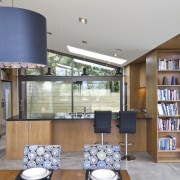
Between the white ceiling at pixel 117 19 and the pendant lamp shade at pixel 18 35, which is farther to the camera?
the white ceiling at pixel 117 19

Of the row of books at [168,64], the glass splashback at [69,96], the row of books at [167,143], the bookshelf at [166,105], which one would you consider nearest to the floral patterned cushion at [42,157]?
the bookshelf at [166,105]

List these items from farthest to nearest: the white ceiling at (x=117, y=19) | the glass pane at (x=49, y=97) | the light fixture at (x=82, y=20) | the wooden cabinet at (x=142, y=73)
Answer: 1. the glass pane at (x=49, y=97)
2. the wooden cabinet at (x=142, y=73)
3. the light fixture at (x=82, y=20)
4. the white ceiling at (x=117, y=19)

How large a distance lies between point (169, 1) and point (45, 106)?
7.48 metres

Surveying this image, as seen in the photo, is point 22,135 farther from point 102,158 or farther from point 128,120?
point 102,158

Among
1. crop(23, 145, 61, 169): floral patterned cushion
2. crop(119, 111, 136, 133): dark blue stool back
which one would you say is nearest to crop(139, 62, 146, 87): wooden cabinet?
crop(119, 111, 136, 133): dark blue stool back

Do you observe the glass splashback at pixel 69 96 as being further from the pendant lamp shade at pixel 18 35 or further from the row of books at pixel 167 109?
the pendant lamp shade at pixel 18 35

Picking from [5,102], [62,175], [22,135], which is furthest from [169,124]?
[5,102]

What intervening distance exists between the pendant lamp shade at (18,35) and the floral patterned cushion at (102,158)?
4.35ft

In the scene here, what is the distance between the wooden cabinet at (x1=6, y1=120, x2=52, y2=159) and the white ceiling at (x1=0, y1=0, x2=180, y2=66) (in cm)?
223

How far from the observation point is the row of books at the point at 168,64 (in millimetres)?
5082

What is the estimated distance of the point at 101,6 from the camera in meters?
3.31

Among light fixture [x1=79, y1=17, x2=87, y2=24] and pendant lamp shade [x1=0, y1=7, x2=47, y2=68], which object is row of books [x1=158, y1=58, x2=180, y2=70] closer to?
light fixture [x1=79, y1=17, x2=87, y2=24]

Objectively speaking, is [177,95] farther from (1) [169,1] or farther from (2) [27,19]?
(2) [27,19]

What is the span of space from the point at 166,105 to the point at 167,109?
9 centimetres
